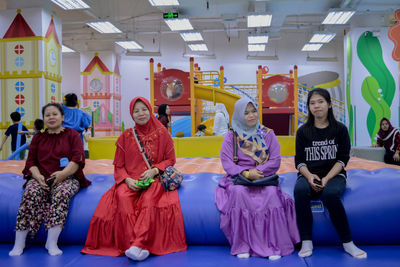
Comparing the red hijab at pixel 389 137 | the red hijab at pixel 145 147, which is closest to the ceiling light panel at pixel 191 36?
the red hijab at pixel 389 137

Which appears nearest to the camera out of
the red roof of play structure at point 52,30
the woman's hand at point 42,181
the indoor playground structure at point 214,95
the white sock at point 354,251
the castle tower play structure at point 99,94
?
the white sock at point 354,251

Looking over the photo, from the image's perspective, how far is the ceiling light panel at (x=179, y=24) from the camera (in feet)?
29.2

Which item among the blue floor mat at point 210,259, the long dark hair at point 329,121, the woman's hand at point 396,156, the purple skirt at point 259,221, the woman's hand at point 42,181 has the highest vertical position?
the long dark hair at point 329,121

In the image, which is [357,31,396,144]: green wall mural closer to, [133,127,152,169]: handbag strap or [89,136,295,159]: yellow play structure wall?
[89,136,295,159]: yellow play structure wall

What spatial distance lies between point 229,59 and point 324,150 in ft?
39.5

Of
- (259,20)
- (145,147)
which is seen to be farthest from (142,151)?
(259,20)

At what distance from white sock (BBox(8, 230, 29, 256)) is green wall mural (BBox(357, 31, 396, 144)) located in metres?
9.23

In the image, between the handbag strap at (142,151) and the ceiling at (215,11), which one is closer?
the handbag strap at (142,151)

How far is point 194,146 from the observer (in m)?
5.40

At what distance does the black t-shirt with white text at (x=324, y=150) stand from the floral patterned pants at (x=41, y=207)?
1.71 m

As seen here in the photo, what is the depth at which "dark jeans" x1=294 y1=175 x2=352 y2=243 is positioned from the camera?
6.85ft

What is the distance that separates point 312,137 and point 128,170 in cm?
142

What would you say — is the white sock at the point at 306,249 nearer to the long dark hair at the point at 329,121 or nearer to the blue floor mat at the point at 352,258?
the blue floor mat at the point at 352,258

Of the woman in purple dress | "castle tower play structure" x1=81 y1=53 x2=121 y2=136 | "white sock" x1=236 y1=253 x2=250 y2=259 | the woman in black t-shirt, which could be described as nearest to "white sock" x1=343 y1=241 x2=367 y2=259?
the woman in black t-shirt
